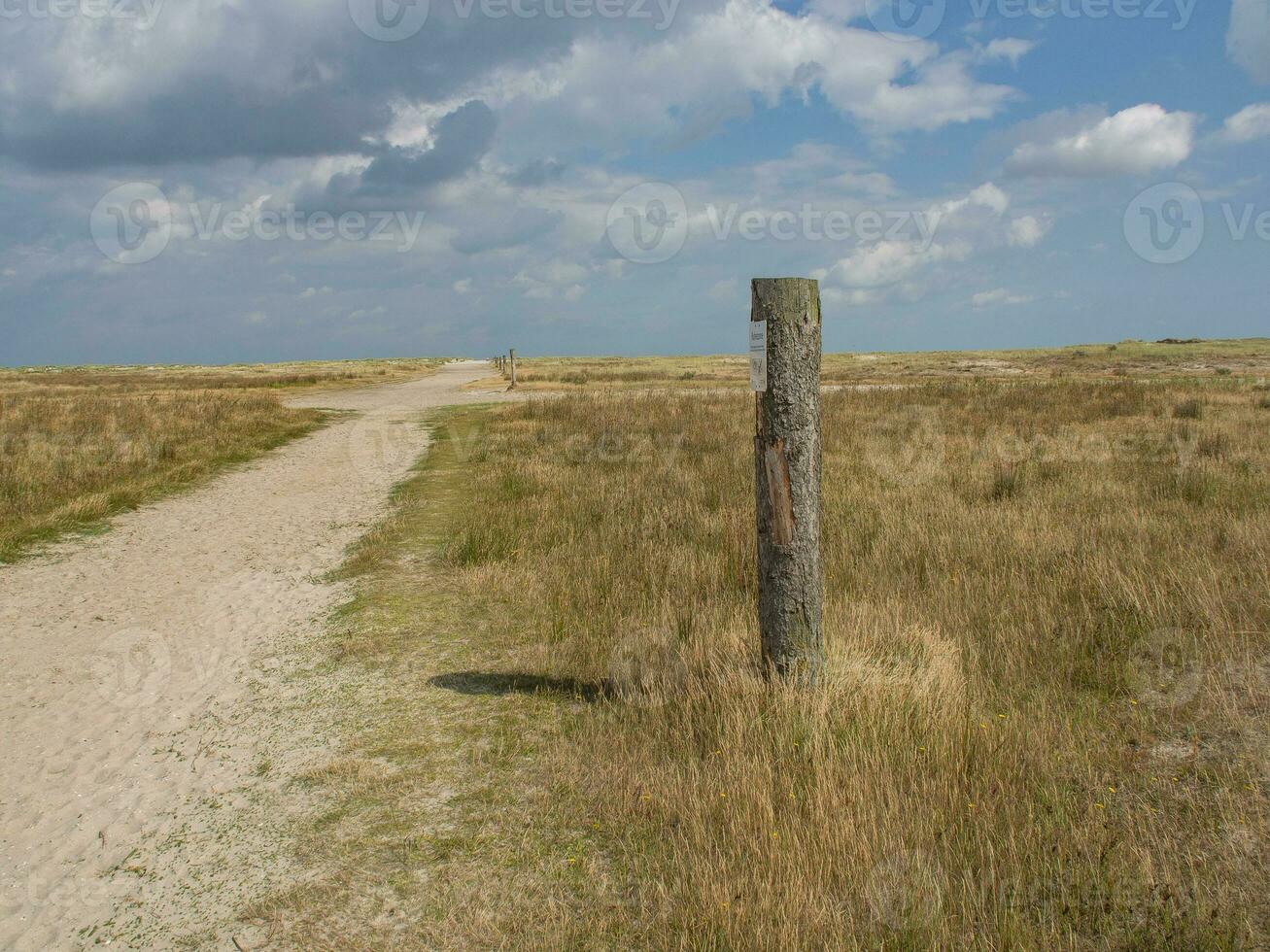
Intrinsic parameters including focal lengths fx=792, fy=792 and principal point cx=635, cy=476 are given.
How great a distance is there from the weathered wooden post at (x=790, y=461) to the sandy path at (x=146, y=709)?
8.63 ft

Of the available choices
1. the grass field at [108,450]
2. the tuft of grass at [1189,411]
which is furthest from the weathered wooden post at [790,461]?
the tuft of grass at [1189,411]

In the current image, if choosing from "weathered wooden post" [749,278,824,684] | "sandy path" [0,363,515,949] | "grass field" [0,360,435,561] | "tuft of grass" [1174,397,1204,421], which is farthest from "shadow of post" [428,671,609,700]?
"tuft of grass" [1174,397,1204,421]

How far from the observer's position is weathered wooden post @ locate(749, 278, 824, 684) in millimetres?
4031

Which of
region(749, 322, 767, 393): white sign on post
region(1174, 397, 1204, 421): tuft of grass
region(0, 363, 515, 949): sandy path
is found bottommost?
region(0, 363, 515, 949): sandy path

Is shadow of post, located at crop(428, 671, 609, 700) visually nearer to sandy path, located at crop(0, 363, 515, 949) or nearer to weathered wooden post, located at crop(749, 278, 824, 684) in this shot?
sandy path, located at crop(0, 363, 515, 949)

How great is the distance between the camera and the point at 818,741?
3.59 metres

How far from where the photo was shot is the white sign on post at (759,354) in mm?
4035

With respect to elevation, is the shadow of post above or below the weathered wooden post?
below

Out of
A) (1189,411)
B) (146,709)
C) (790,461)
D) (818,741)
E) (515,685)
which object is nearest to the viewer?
(818,741)

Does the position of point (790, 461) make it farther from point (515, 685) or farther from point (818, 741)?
point (515, 685)

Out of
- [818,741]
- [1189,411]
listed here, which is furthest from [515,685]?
[1189,411]

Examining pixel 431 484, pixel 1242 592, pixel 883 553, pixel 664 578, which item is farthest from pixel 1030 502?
pixel 431 484

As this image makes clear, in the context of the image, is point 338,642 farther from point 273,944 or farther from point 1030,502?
point 1030,502

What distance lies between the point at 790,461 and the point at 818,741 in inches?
53.4
